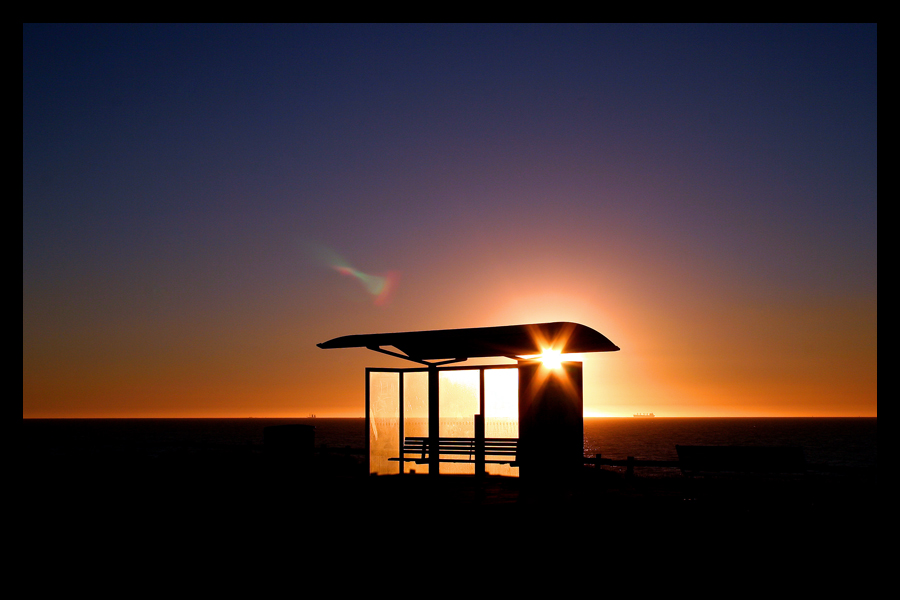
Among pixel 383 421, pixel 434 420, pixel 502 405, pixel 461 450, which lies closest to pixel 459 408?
pixel 434 420

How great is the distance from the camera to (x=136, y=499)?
13.0 meters

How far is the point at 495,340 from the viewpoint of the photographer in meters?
12.5

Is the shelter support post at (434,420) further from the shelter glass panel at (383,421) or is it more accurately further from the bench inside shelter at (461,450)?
the shelter glass panel at (383,421)

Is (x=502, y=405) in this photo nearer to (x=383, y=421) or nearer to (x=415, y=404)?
(x=415, y=404)

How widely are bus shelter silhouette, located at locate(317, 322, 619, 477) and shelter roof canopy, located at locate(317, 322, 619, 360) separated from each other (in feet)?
0.06

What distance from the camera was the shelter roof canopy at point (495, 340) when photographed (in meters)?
11.6

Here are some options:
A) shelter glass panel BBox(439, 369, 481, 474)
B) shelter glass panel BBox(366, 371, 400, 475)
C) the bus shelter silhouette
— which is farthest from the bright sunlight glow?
shelter glass panel BBox(366, 371, 400, 475)

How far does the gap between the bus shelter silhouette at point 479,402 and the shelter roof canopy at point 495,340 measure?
18 mm

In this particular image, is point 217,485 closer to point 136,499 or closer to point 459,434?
point 136,499

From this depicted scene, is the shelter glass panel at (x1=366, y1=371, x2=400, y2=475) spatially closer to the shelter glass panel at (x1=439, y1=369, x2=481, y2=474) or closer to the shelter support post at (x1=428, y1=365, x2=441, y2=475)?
the shelter support post at (x1=428, y1=365, x2=441, y2=475)

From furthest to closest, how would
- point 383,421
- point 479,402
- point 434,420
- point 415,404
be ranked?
point 415,404
point 383,421
point 434,420
point 479,402

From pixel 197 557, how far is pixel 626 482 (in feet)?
27.2

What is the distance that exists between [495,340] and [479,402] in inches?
92.8
